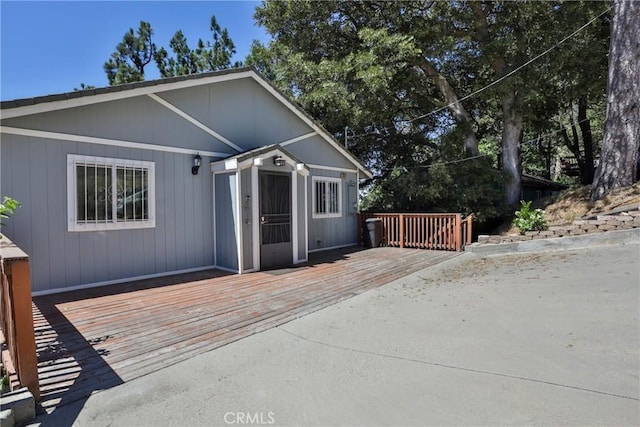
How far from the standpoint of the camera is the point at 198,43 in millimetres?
16859

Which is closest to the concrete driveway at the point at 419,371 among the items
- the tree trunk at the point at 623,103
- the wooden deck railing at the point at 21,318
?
the wooden deck railing at the point at 21,318

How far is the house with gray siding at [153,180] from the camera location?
5.38 metres

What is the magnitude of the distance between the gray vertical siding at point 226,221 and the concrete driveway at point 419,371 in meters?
3.02

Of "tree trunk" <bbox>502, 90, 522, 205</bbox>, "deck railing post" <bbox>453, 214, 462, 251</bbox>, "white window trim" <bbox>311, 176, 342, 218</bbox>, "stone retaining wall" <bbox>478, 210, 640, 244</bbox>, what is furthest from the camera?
"tree trunk" <bbox>502, 90, 522, 205</bbox>

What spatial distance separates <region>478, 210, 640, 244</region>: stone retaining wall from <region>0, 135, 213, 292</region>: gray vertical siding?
24.3ft

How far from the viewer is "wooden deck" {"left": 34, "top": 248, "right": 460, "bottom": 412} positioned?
3.12m

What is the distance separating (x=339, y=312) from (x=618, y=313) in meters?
3.20

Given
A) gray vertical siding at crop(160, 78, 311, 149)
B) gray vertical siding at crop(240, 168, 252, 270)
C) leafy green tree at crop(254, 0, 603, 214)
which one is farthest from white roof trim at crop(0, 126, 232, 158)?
leafy green tree at crop(254, 0, 603, 214)

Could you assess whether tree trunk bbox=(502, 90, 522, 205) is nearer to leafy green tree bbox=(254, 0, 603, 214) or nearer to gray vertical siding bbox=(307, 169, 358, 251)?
leafy green tree bbox=(254, 0, 603, 214)

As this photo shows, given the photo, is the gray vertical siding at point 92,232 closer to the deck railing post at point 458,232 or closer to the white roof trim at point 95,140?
the white roof trim at point 95,140

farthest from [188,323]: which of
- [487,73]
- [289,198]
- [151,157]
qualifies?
[487,73]

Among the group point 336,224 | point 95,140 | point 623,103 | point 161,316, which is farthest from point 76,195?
point 623,103

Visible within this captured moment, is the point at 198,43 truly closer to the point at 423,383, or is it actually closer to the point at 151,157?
the point at 151,157

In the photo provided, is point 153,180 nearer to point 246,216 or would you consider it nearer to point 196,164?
point 196,164
